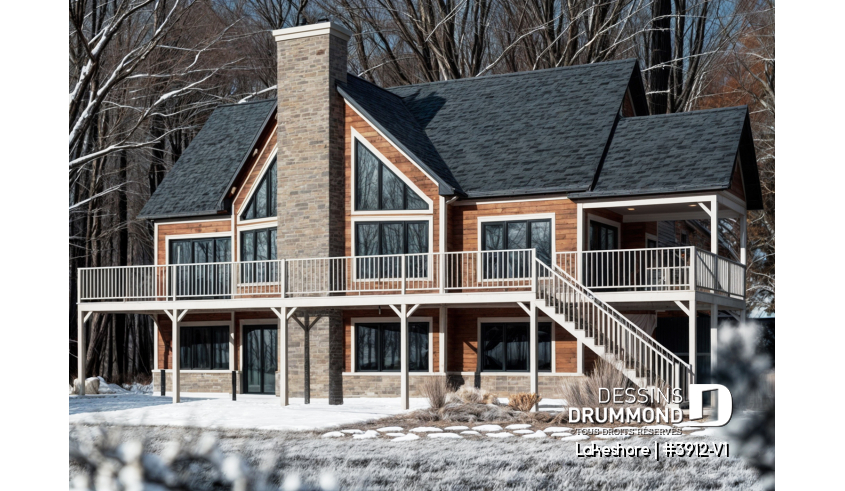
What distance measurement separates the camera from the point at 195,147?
2612cm

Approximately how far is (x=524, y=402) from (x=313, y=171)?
24.6ft

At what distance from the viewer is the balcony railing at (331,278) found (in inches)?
771

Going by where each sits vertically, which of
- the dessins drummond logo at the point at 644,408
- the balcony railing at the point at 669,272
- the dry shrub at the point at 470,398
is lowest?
the dry shrub at the point at 470,398

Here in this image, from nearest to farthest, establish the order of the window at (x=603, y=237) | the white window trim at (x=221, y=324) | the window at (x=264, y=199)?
the window at (x=603, y=237)
the window at (x=264, y=199)
the white window trim at (x=221, y=324)

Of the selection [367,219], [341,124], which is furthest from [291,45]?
[367,219]

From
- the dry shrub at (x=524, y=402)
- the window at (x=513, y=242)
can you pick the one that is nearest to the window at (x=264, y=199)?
the window at (x=513, y=242)

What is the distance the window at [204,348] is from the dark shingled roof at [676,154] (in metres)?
9.74

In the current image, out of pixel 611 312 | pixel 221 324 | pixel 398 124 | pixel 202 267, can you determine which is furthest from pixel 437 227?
pixel 221 324

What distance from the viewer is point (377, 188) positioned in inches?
840

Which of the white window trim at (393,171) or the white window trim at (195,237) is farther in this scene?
the white window trim at (195,237)

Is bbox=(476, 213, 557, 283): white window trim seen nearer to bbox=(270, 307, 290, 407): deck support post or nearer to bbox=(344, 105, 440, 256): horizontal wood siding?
bbox=(344, 105, 440, 256): horizontal wood siding

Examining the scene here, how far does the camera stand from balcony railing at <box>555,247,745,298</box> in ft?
56.7

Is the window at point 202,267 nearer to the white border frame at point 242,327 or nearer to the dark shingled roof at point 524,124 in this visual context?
the white border frame at point 242,327
